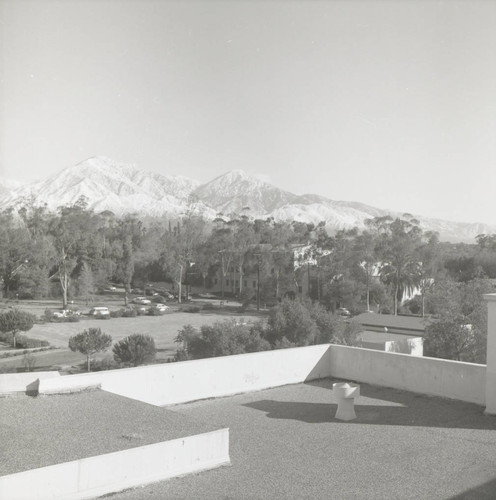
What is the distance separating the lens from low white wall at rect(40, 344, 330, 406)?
8495 millimetres

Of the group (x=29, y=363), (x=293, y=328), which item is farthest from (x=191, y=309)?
(x=29, y=363)

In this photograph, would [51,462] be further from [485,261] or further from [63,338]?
[485,261]

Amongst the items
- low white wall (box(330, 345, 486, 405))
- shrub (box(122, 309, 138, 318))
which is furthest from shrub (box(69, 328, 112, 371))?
shrub (box(122, 309, 138, 318))

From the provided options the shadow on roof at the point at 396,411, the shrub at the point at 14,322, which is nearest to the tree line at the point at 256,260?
the shrub at the point at 14,322

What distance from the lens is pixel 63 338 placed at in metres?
38.0

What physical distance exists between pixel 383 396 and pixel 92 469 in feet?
19.8

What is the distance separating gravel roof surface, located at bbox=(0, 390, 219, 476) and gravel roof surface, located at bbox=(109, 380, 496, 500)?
543 mm

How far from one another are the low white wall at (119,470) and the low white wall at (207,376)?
277 cm

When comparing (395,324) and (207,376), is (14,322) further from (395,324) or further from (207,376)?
(207,376)

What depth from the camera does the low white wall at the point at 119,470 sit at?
4791 mm

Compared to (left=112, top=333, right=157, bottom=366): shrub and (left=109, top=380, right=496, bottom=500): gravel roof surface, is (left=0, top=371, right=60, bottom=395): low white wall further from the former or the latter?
(left=112, top=333, right=157, bottom=366): shrub

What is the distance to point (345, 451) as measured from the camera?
691 cm

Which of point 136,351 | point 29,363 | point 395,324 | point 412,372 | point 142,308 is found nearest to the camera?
point 412,372

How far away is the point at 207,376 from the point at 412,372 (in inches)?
143
